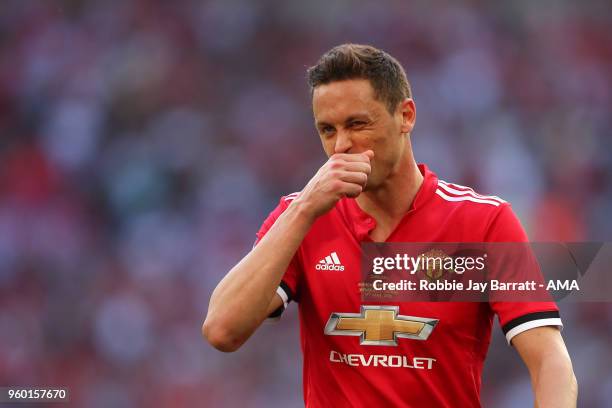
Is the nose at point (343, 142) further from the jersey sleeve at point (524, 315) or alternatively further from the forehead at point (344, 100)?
the jersey sleeve at point (524, 315)

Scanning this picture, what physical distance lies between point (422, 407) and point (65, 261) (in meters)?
5.91

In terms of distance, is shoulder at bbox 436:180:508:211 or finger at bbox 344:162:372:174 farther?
shoulder at bbox 436:180:508:211

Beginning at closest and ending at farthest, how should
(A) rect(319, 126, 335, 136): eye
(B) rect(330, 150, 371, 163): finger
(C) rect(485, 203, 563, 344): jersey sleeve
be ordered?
(C) rect(485, 203, 563, 344): jersey sleeve < (B) rect(330, 150, 371, 163): finger < (A) rect(319, 126, 335, 136): eye

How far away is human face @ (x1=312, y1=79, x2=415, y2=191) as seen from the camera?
322 cm

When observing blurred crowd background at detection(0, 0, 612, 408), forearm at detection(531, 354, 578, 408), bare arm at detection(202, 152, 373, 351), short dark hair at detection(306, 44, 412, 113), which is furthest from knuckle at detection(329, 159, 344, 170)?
blurred crowd background at detection(0, 0, 612, 408)

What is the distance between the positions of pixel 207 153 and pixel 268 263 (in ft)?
A: 19.5

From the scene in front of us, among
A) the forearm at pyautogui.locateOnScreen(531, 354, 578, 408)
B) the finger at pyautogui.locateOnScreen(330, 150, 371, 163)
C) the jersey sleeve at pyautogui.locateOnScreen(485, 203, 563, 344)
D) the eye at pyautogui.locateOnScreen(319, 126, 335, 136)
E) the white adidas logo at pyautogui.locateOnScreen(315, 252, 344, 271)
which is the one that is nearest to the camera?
the forearm at pyautogui.locateOnScreen(531, 354, 578, 408)

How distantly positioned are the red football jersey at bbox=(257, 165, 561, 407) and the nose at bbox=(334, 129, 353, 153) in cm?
34

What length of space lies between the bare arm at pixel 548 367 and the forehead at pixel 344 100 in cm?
97

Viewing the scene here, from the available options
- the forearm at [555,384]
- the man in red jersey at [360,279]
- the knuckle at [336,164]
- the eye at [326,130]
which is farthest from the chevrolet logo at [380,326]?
the eye at [326,130]

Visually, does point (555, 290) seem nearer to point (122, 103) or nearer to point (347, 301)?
point (347, 301)

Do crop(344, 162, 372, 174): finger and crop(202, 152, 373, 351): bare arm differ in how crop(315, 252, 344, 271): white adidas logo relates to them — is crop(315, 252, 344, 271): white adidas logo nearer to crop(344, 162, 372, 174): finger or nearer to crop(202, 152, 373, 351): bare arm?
crop(202, 152, 373, 351): bare arm

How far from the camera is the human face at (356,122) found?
322 cm

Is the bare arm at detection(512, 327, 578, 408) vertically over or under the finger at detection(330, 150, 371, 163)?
under
